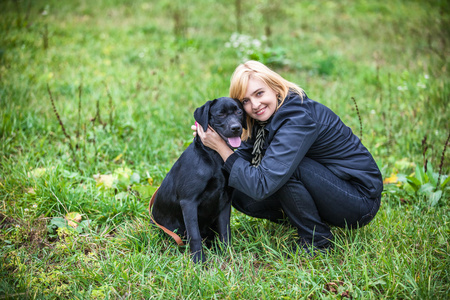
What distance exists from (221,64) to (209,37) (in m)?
1.83

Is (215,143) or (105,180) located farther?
(105,180)

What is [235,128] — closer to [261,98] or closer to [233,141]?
[233,141]

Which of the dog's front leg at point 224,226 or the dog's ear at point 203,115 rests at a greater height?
the dog's ear at point 203,115

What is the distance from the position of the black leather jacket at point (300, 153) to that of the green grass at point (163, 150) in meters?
0.48

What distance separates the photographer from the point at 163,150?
163 inches

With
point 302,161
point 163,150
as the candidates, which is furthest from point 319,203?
point 163,150

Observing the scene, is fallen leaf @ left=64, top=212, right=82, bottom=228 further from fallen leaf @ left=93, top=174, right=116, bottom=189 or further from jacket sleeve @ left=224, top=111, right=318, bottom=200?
jacket sleeve @ left=224, top=111, right=318, bottom=200

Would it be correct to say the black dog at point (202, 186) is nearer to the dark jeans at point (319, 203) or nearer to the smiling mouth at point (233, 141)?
the smiling mouth at point (233, 141)

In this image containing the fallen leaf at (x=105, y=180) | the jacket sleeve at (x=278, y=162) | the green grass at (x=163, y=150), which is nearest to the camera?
the green grass at (x=163, y=150)

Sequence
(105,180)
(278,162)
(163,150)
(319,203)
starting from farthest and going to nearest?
(163,150) < (105,180) < (319,203) < (278,162)

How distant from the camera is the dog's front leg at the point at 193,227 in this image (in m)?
2.40

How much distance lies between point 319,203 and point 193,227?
939 mm

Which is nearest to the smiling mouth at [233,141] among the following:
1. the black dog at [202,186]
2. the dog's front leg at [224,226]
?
the black dog at [202,186]

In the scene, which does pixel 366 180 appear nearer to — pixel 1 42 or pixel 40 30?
pixel 1 42
